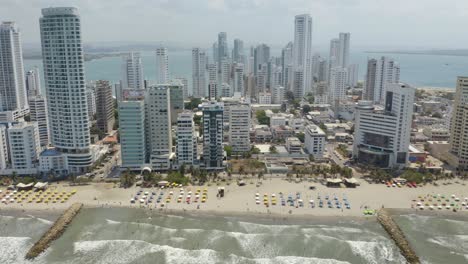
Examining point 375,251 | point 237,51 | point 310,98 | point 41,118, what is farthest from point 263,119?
point 237,51

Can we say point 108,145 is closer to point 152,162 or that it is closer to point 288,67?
point 152,162

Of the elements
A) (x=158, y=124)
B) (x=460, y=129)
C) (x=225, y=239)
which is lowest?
(x=225, y=239)

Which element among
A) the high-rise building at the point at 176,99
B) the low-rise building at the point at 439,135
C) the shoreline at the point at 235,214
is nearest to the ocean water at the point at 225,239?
the shoreline at the point at 235,214

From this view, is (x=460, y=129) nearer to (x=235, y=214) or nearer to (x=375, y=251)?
(x=375, y=251)

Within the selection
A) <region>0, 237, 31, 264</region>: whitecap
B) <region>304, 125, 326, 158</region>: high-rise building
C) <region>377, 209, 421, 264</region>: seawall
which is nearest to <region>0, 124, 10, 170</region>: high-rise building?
<region>0, 237, 31, 264</region>: whitecap

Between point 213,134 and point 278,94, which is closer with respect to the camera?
point 213,134

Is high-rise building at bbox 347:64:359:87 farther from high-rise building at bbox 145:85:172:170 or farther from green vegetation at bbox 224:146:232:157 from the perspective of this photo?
high-rise building at bbox 145:85:172:170

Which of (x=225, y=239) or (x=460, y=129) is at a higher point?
(x=460, y=129)
